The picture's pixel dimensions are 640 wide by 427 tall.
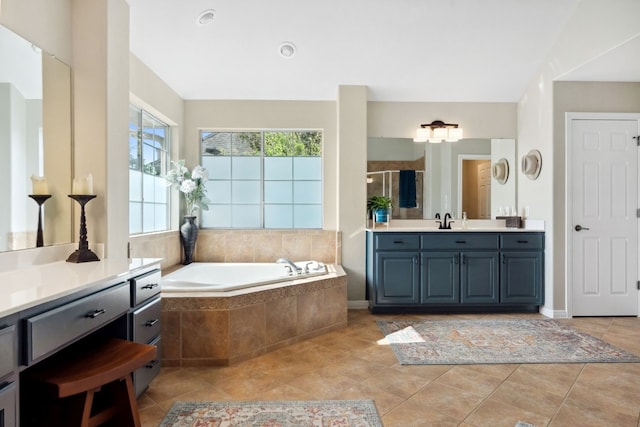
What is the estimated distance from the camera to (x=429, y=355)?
9.32ft

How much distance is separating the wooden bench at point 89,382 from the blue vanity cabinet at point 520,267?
135 inches

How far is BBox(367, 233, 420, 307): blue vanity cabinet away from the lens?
3.94m

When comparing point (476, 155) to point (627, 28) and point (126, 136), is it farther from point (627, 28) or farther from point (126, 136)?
point (126, 136)

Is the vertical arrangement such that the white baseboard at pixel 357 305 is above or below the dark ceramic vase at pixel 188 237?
below

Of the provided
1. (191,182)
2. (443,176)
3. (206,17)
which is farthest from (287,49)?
(443,176)

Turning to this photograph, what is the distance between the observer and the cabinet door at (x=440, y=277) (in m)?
3.95

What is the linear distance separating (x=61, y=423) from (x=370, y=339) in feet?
7.14

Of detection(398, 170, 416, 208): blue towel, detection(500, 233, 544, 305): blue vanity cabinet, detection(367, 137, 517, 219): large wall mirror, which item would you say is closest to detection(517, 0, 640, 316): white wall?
detection(500, 233, 544, 305): blue vanity cabinet

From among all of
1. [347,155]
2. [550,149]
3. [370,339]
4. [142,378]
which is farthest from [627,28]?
[142,378]

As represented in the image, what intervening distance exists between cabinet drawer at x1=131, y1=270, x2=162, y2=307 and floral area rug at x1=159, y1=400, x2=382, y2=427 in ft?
1.97

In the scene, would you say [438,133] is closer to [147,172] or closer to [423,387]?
[423,387]

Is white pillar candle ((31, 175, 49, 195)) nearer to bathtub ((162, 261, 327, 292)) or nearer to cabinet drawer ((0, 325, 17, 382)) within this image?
cabinet drawer ((0, 325, 17, 382))

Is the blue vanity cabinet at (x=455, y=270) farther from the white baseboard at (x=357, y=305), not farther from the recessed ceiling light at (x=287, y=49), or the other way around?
the recessed ceiling light at (x=287, y=49)

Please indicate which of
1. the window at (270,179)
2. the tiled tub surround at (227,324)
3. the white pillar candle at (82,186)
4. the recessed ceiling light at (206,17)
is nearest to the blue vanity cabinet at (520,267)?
the window at (270,179)
